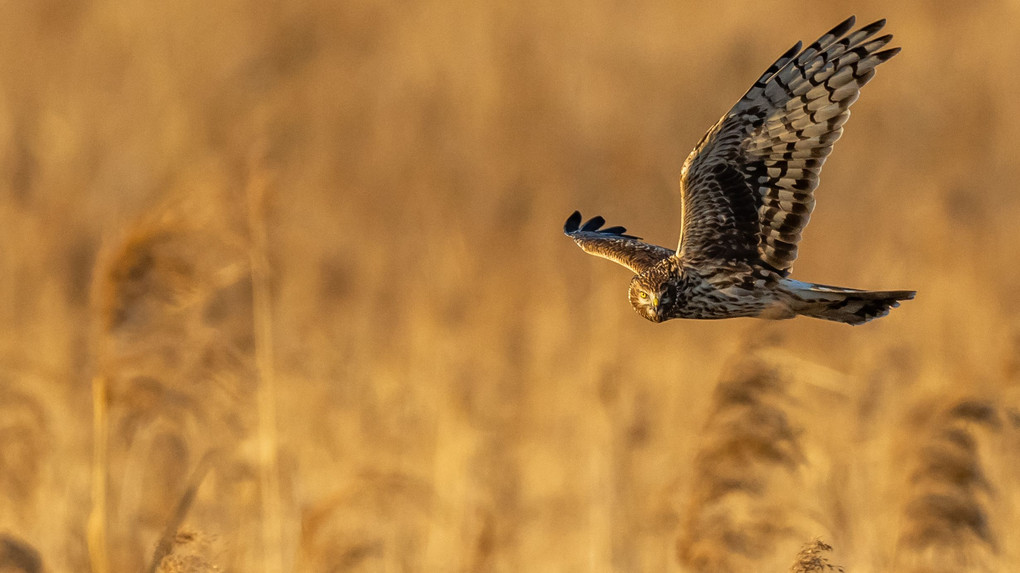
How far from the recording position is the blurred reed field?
14.7 ft

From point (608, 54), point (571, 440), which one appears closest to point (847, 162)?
point (608, 54)

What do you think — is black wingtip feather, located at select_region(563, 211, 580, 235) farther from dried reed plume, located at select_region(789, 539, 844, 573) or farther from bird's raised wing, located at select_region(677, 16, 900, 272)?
dried reed plume, located at select_region(789, 539, 844, 573)

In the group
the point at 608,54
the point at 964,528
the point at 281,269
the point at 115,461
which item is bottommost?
the point at 964,528

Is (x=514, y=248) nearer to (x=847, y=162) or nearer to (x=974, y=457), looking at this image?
(x=847, y=162)

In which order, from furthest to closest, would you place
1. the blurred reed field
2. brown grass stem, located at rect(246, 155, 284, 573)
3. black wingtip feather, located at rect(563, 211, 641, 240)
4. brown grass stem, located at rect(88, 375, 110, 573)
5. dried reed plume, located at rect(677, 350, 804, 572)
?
black wingtip feather, located at rect(563, 211, 641, 240) < brown grass stem, located at rect(246, 155, 284, 573) < the blurred reed field < dried reed plume, located at rect(677, 350, 804, 572) < brown grass stem, located at rect(88, 375, 110, 573)

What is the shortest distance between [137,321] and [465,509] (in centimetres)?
196

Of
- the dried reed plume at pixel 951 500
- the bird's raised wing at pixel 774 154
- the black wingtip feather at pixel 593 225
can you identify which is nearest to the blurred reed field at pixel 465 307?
the dried reed plume at pixel 951 500

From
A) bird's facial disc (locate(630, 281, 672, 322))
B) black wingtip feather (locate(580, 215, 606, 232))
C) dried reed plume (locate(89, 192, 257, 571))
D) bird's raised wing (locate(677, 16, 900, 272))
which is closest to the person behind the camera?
dried reed plume (locate(89, 192, 257, 571))

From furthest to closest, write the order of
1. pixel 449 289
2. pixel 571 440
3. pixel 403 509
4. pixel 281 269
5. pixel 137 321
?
pixel 281 269 < pixel 449 289 < pixel 571 440 < pixel 403 509 < pixel 137 321

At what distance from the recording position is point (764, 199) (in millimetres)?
5449

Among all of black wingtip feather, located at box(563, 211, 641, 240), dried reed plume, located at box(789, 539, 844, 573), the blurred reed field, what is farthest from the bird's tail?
black wingtip feather, located at box(563, 211, 641, 240)

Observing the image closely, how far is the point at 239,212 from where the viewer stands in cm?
485

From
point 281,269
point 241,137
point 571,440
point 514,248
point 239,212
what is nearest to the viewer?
point 239,212

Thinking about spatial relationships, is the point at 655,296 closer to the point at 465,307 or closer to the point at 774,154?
the point at 774,154
